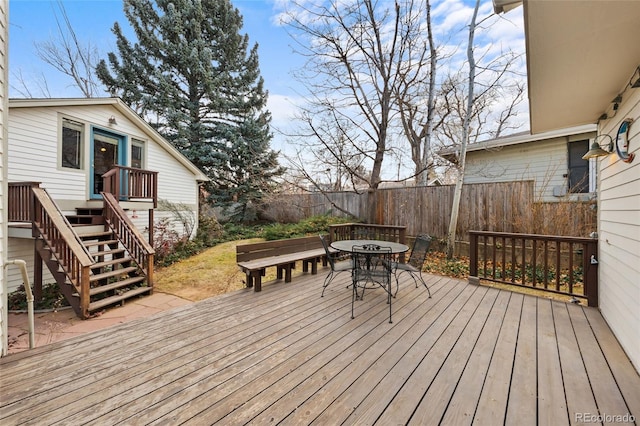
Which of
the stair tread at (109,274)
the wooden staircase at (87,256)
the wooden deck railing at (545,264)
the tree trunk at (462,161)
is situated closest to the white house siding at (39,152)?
the wooden staircase at (87,256)

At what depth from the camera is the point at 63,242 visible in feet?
12.4

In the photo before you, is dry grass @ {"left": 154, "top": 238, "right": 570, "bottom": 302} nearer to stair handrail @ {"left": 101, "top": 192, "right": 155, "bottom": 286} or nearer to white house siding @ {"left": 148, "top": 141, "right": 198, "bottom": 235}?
stair handrail @ {"left": 101, "top": 192, "right": 155, "bottom": 286}

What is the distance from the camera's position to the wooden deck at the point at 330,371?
1.58 meters

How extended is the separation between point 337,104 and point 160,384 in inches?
299

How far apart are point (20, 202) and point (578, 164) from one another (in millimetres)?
12831

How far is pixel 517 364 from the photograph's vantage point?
209 cm

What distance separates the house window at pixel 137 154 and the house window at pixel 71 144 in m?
1.29

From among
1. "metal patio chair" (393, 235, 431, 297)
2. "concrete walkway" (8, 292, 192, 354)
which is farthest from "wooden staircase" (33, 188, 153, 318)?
"metal patio chair" (393, 235, 431, 297)

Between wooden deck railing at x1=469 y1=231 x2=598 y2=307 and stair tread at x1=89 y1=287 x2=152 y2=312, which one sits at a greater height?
wooden deck railing at x1=469 y1=231 x2=598 y2=307

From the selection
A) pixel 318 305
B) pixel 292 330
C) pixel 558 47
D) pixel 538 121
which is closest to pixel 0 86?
pixel 292 330

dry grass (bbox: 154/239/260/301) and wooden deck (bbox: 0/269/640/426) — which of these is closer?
wooden deck (bbox: 0/269/640/426)

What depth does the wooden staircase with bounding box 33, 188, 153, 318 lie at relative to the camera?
11.5ft

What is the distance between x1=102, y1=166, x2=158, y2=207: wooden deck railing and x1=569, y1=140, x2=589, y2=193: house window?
448 inches

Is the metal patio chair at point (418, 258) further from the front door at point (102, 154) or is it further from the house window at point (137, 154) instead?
the house window at point (137, 154)
